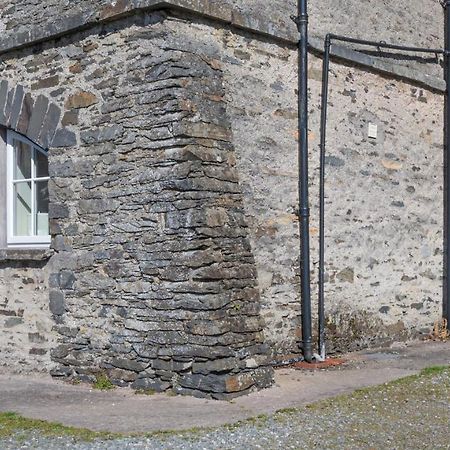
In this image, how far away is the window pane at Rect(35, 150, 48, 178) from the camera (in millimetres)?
8617

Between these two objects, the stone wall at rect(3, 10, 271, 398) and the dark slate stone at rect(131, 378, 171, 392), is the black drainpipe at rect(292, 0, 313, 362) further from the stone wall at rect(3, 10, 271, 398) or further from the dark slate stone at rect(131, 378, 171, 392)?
the dark slate stone at rect(131, 378, 171, 392)

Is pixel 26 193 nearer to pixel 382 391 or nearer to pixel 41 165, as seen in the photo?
pixel 41 165

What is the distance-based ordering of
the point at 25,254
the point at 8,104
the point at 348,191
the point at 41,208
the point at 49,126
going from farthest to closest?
the point at 348,191 < the point at 41,208 < the point at 8,104 < the point at 25,254 < the point at 49,126

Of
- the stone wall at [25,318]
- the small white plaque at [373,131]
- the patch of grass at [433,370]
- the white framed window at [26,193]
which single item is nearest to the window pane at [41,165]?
the white framed window at [26,193]

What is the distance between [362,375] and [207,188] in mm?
2507

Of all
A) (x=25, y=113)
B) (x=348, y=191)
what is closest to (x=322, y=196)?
(x=348, y=191)

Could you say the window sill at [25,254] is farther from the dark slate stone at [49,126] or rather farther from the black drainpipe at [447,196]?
the black drainpipe at [447,196]

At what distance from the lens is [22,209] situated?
349 inches

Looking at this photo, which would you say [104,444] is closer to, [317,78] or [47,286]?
[47,286]

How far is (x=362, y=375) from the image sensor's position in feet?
26.3

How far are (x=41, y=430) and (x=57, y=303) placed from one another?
2.18 m

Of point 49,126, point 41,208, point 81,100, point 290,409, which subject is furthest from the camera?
point 41,208

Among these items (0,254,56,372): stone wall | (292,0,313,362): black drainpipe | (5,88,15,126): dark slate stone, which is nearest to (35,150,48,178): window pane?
(5,88,15,126): dark slate stone

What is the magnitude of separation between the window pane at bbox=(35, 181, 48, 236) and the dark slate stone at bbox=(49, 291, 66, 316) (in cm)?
87
